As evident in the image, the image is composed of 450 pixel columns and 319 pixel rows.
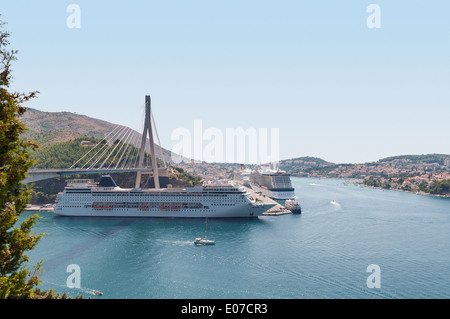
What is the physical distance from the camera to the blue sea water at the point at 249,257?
2053 cm

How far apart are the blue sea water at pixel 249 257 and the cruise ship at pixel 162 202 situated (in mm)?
1688

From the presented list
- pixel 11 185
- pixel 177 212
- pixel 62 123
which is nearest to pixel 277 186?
pixel 177 212

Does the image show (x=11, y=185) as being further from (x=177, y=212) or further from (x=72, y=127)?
(x=72, y=127)

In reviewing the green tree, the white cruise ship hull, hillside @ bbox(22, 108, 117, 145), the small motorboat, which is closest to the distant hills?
hillside @ bbox(22, 108, 117, 145)

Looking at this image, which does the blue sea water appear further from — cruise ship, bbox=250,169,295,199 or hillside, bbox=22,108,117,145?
hillside, bbox=22,108,117,145

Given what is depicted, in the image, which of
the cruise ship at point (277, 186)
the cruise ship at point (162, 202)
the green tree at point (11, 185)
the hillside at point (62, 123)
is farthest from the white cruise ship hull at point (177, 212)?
the hillside at point (62, 123)

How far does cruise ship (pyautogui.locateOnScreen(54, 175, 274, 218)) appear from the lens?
43.3 metres

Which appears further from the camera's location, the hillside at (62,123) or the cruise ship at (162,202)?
the hillside at (62,123)

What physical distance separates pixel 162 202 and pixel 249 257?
21.0 m

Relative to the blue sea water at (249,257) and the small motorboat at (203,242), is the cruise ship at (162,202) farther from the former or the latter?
the small motorboat at (203,242)

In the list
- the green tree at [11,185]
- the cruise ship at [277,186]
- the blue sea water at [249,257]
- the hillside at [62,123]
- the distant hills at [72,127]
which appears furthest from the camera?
the hillside at [62,123]

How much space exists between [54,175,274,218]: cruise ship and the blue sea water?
1.69 metres
